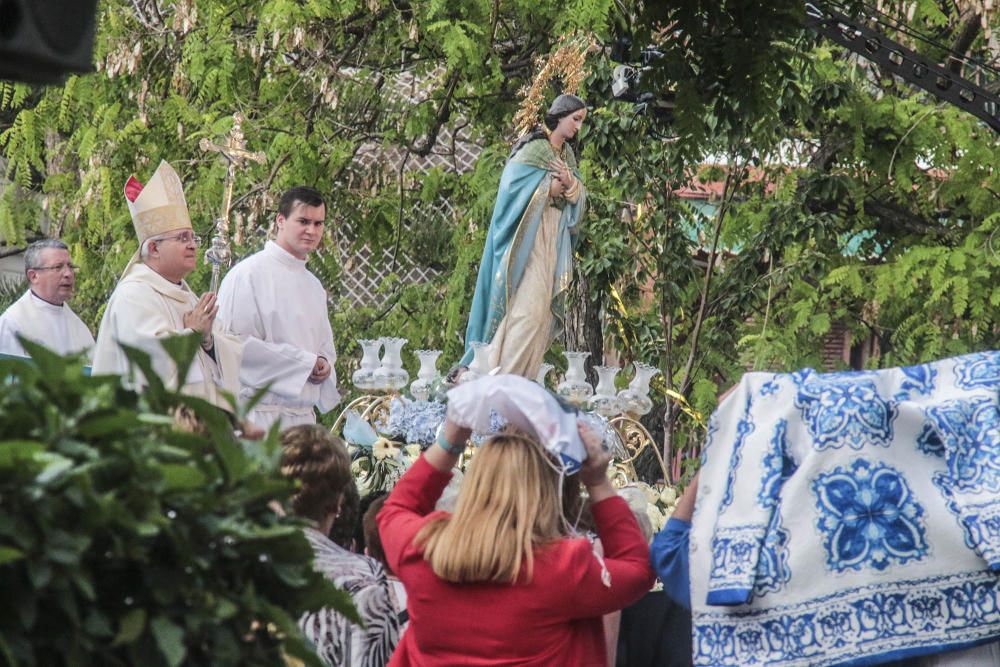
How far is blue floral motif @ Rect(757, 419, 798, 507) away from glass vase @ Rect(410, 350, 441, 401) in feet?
14.0

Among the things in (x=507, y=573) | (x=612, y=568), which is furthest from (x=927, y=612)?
(x=507, y=573)

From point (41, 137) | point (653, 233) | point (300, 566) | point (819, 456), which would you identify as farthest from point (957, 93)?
point (41, 137)

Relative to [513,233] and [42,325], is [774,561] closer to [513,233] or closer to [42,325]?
[513,233]

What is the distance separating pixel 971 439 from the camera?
11.0 feet

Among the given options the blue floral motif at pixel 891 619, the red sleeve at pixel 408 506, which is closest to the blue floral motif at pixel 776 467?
the blue floral motif at pixel 891 619

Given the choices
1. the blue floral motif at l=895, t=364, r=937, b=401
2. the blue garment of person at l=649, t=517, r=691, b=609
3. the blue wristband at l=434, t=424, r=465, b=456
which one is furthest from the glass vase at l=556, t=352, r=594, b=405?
the blue floral motif at l=895, t=364, r=937, b=401

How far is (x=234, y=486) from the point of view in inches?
85.6

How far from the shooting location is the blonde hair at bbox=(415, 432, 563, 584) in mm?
3387

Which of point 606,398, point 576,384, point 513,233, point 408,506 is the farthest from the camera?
point 513,233

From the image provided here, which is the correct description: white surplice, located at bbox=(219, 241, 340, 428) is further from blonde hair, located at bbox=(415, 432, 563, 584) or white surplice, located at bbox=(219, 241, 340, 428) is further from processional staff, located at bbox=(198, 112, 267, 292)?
blonde hair, located at bbox=(415, 432, 563, 584)

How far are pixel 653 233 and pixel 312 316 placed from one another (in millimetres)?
5369

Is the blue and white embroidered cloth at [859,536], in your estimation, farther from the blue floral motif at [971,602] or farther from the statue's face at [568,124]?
the statue's face at [568,124]

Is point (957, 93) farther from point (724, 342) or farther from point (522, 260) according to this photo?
point (724, 342)

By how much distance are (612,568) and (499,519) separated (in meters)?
0.28
